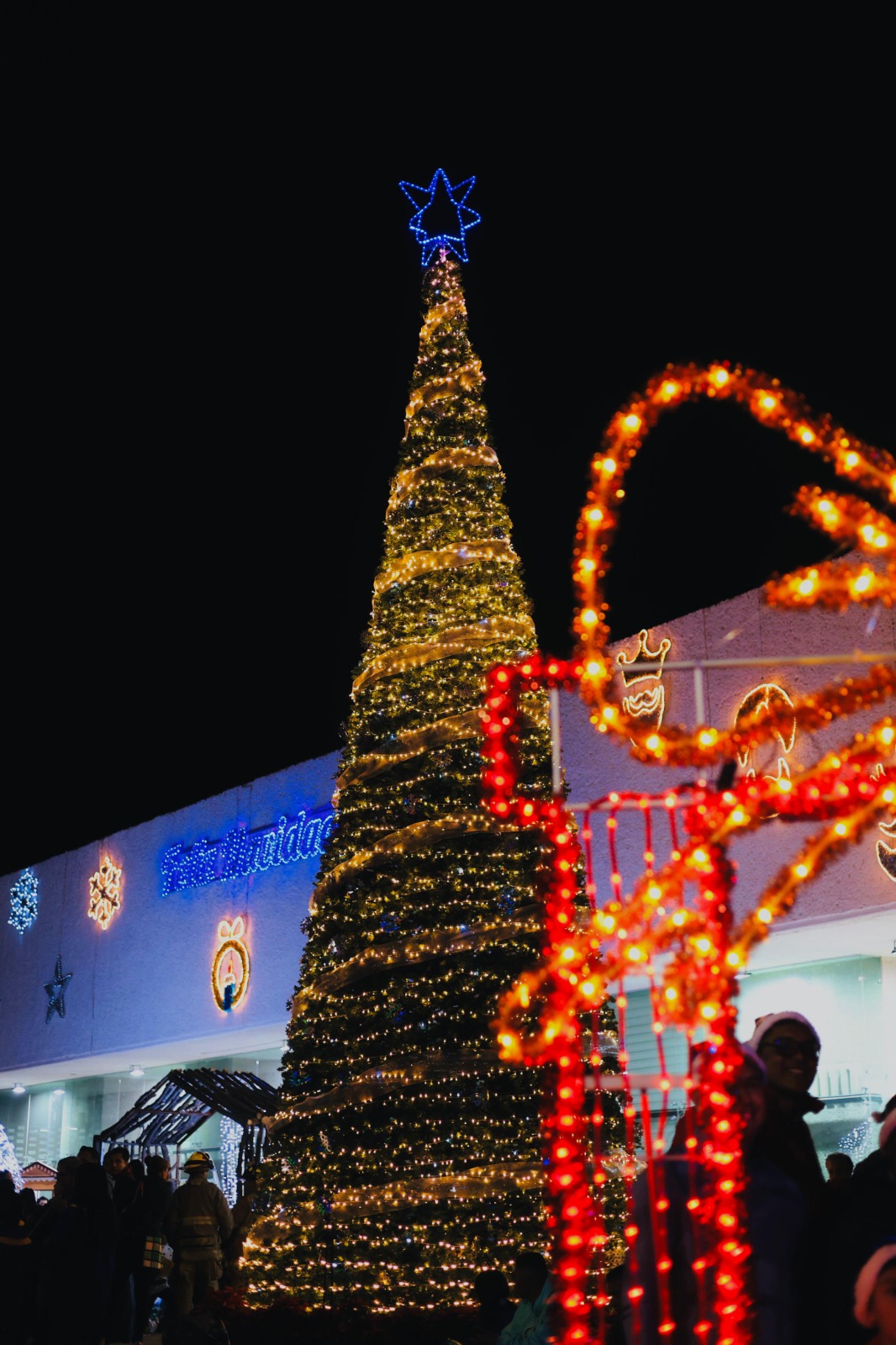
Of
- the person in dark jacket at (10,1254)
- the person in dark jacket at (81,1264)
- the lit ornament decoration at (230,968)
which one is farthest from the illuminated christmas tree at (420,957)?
the lit ornament decoration at (230,968)

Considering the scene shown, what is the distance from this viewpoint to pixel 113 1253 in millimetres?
10133

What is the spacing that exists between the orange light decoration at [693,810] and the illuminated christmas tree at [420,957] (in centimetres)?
323

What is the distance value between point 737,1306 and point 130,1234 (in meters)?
8.86

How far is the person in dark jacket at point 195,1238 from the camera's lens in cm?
1233

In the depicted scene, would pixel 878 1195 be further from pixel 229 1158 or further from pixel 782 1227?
pixel 229 1158

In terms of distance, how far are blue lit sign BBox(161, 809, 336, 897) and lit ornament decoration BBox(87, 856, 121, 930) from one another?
1.49 m

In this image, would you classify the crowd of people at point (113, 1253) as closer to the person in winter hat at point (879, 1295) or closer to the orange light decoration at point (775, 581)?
the orange light decoration at point (775, 581)

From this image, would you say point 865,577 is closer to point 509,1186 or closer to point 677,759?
point 677,759

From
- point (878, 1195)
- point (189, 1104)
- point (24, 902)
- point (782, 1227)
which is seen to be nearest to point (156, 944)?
point (189, 1104)

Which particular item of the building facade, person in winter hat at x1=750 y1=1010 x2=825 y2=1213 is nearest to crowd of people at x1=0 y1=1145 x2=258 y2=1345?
the building facade

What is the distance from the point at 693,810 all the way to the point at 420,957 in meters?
4.36

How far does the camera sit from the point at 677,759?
17.7 ft

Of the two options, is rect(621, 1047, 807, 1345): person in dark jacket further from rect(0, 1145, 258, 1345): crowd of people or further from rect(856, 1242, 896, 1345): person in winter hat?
rect(0, 1145, 258, 1345): crowd of people

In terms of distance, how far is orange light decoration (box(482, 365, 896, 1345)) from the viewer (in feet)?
16.3
